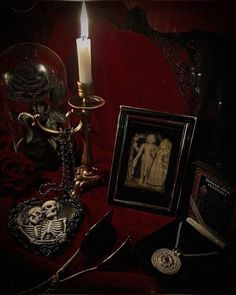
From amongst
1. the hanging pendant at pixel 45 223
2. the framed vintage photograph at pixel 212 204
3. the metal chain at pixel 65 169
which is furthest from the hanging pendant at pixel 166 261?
the metal chain at pixel 65 169

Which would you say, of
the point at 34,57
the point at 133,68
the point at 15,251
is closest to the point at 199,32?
the point at 133,68

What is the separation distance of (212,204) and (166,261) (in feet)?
0.59

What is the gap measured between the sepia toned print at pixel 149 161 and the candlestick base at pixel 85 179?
11 centimetres

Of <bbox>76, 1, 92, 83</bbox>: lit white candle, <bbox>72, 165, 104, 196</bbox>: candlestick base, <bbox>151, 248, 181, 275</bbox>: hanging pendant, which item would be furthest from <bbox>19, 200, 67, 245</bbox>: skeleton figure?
<bbox>76, 1, 92, 83</bbox>: lit white candle

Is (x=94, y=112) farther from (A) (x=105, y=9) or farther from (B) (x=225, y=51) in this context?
(B) (x=225, y=51)

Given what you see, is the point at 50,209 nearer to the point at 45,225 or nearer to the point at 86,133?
the point at 45,225

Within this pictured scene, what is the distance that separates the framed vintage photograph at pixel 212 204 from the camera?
2.57ft

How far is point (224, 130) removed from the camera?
91cm

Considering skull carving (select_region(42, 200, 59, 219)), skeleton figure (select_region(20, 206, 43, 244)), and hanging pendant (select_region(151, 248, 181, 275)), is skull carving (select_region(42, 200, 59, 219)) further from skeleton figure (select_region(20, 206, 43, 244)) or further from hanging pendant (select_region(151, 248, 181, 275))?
hanging pendant (select_region(151, 248, 181, 275))

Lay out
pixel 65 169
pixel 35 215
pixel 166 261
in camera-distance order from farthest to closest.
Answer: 1. pixel 65 169
2. pixel 35 215
3. pixel 166 261

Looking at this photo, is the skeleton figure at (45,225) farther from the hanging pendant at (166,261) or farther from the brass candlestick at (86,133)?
the hanging pendant at (166,261)

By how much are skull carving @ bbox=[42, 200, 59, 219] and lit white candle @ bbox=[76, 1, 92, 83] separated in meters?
0.32

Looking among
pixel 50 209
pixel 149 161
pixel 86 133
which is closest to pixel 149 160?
pixel 149 161

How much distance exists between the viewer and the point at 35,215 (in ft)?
2.83
